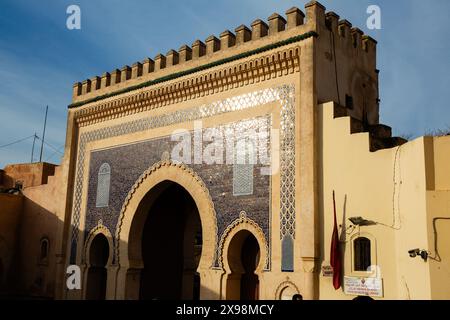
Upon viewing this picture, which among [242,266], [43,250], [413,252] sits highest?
[43,250]

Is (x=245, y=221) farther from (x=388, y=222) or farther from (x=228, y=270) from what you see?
(x=388, y=222)

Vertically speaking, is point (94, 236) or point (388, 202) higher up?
point (388, 202)

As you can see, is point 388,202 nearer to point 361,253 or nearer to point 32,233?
point 361,253

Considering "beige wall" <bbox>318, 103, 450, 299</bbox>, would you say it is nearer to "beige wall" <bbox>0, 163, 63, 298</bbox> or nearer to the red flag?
the red flag

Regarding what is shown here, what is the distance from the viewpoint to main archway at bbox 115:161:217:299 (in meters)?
10.9

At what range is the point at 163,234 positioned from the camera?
44.0ft

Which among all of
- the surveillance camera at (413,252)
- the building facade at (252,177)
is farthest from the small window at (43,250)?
the surveillance camera at (413,252)

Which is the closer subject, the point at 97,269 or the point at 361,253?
the point at 361,253

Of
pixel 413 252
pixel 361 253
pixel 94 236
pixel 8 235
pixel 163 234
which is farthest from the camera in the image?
pixel 8 235

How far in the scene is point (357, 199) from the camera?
28.0 ft

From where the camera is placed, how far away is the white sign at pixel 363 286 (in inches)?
319

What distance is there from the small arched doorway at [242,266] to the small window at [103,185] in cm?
381

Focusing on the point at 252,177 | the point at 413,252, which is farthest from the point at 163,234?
the point at 413,252

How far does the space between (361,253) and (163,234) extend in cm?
619
